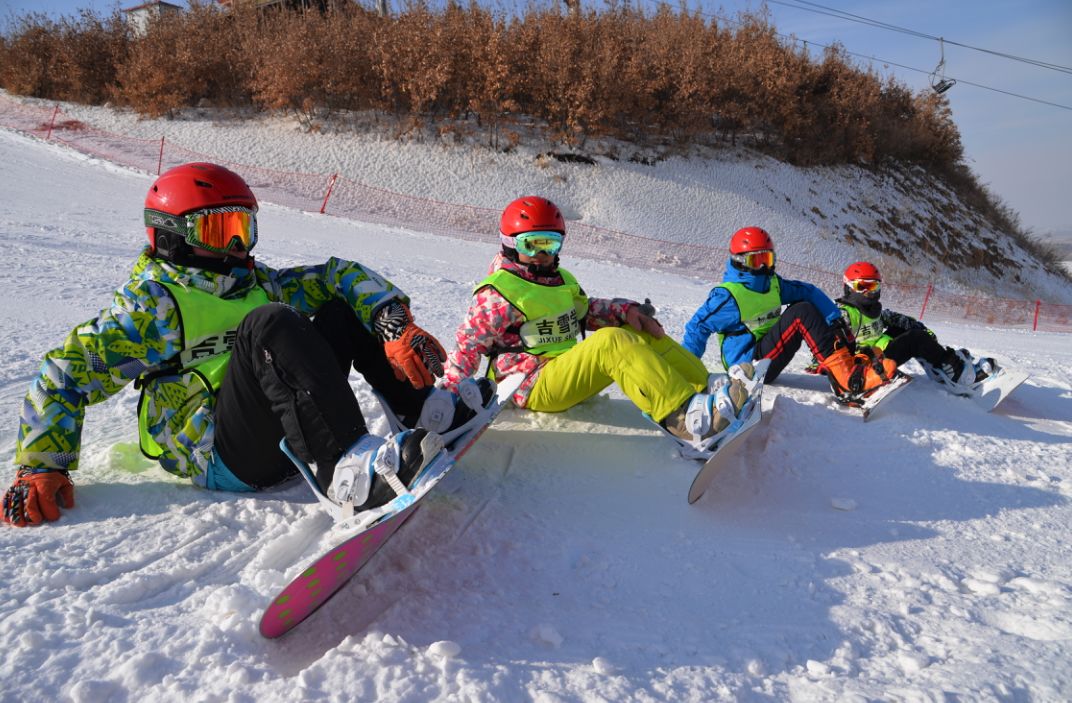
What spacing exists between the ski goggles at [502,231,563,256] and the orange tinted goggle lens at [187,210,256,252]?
4.80 ft

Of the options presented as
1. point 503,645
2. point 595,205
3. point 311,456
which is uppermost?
point 595,205

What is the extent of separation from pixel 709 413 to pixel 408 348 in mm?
1341

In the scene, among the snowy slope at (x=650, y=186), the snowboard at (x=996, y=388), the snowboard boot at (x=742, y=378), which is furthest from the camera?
the snowy slope at (x=650, y=186)

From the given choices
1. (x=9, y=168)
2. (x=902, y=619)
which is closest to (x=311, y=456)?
(x=902, y=619)

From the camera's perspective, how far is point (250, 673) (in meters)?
1.74

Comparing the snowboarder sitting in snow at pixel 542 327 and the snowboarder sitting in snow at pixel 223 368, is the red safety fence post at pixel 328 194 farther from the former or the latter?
the snowboarder sitting in snow at pixel 223 368

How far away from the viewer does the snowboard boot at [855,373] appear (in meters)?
4.38

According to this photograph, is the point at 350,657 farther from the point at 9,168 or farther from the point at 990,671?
the point at 9,168

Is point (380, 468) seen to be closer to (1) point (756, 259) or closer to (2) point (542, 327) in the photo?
(2) point (542, 327)

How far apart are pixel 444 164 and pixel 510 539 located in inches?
670

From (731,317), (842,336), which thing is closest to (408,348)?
(731,317)

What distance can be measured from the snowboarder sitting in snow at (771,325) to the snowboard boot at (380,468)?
9.95 feet

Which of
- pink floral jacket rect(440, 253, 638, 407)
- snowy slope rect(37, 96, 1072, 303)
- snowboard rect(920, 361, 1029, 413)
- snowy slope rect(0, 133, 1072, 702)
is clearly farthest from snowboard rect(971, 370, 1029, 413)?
snowy slope rect(37, 96, 1072, 303)

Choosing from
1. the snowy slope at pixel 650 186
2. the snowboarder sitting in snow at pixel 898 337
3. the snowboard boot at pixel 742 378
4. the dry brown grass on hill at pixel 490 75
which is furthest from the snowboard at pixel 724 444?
the dry brown grass on hill at pixel 490 75
